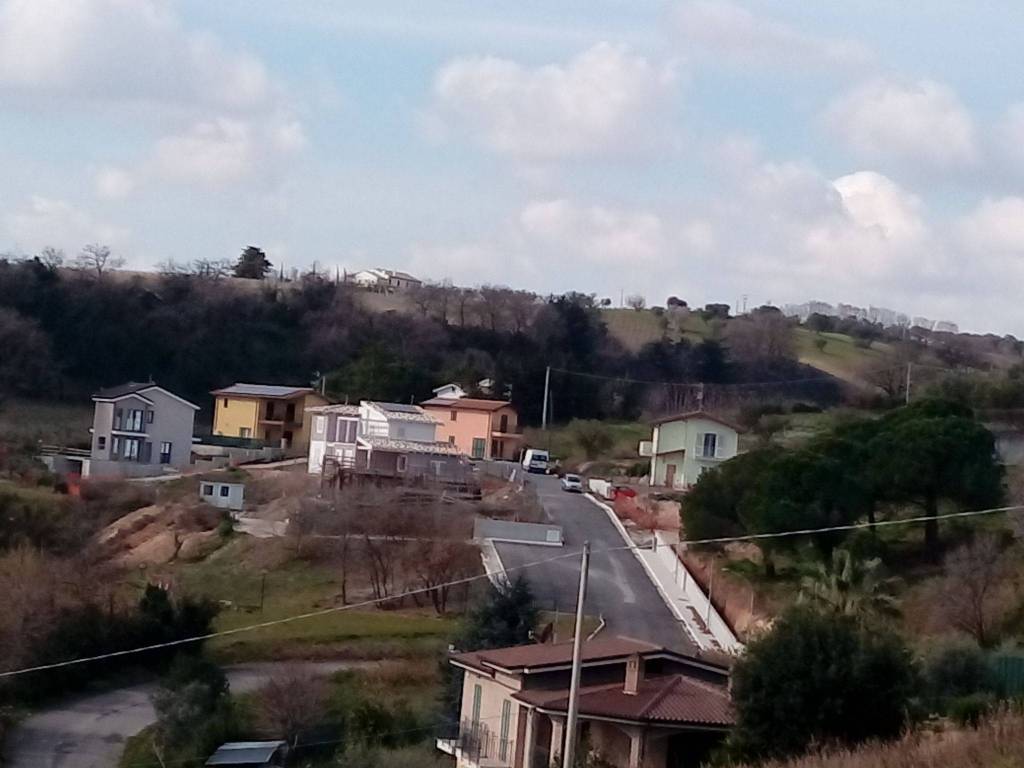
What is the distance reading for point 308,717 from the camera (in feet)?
90.0

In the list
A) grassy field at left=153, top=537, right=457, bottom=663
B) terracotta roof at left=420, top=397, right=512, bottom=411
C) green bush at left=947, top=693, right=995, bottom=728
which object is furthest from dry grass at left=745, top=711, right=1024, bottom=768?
terracotta roof at left=420, top=397, right=512, bottom=411

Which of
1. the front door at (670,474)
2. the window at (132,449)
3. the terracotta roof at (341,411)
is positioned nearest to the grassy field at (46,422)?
the window at (132,449)

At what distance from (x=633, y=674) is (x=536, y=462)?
37105 mm

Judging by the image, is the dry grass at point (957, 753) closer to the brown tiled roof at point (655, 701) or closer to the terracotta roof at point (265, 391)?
the brown tiled roof at point (655, 701)

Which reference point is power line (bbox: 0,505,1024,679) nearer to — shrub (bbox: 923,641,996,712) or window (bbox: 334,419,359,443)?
shrub (bbox: 923,641,996,712)

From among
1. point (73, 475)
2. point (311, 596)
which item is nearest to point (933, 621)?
point (311, 596)

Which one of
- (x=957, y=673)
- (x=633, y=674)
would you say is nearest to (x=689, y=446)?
(x=957, y=673)

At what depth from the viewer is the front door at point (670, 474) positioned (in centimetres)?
5553

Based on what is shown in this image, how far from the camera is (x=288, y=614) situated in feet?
119

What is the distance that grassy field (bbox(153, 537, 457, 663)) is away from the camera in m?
33.0

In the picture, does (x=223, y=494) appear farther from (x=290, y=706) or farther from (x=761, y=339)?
(x=761, y=339)

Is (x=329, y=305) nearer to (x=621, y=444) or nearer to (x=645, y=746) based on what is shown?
(x=621, y=444)

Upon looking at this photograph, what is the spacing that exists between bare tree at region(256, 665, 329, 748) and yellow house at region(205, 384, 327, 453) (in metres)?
39.2

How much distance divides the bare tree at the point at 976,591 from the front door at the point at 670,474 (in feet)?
76.7
